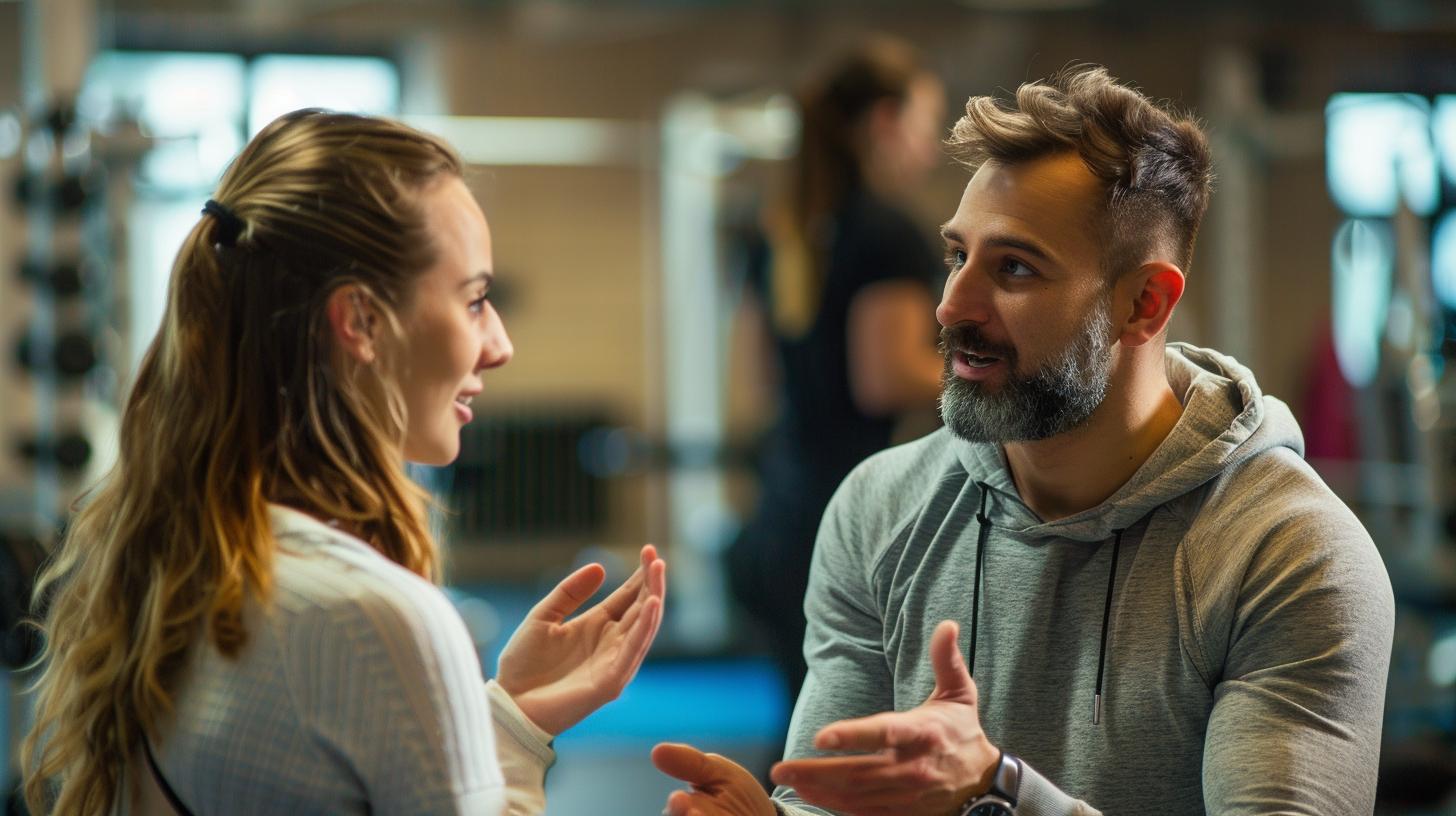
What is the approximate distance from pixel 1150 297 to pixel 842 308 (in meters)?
1.05

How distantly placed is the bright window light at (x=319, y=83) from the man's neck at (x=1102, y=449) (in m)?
6.59

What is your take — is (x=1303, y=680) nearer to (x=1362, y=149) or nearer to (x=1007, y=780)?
(x=1007, y=780)

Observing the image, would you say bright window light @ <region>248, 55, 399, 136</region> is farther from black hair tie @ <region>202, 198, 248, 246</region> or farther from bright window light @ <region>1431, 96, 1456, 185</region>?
black hair tie @ <region>202, 198, 248, 246</region>

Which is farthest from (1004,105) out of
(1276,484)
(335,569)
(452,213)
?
(335,569)

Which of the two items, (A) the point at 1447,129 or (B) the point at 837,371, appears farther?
(A) the point at 1447,129

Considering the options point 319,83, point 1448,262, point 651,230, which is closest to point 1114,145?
point 1448,262

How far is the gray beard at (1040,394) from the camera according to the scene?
142cm

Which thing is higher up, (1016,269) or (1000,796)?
(1016,269)

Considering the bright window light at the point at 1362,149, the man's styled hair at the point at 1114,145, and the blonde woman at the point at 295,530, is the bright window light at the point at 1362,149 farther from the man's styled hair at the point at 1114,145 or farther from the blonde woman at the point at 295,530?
the blonde woman at the point at 295,530

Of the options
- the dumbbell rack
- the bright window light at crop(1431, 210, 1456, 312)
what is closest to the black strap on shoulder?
the dumbbell rack

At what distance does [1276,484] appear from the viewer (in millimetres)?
1388

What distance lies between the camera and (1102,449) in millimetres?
1475

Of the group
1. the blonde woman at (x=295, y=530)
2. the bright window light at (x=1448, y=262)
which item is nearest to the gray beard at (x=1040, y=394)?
the blonde woman at (x=295, y=530)

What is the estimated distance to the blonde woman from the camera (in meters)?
1.02
